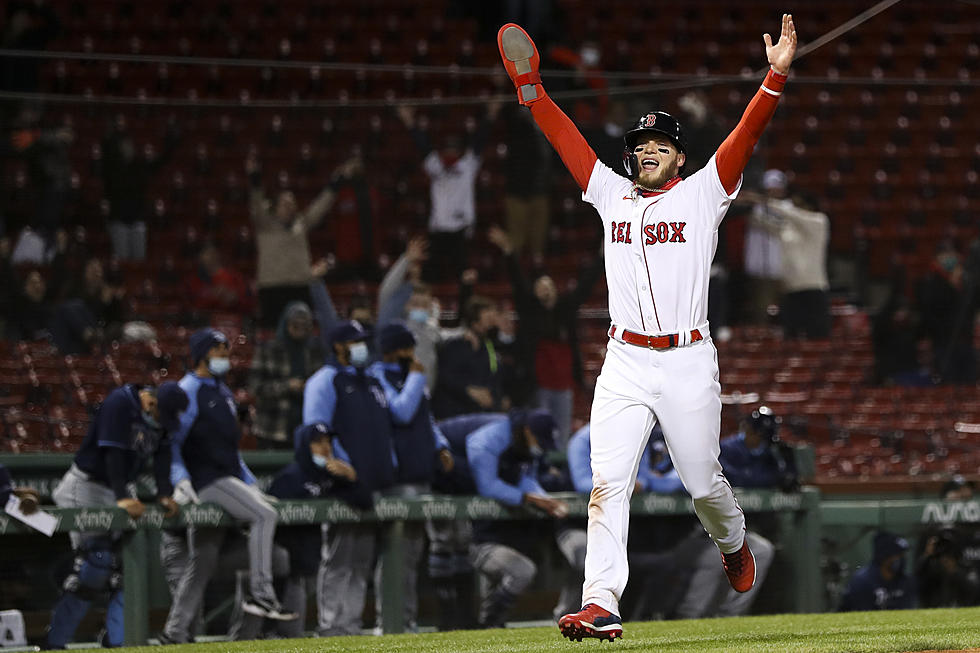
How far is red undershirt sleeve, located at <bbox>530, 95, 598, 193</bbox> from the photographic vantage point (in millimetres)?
5492

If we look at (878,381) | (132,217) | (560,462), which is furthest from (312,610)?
(878,381)

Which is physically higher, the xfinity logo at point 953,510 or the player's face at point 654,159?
the player's face at point 654,159

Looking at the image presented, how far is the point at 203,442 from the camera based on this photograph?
7840mm

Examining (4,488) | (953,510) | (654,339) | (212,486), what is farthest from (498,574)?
(654,339)

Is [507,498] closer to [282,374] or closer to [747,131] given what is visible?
[282,374]

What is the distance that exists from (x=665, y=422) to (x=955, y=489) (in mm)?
5140

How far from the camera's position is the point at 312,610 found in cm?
796

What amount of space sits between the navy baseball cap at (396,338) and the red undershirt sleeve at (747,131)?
3833 millimetres

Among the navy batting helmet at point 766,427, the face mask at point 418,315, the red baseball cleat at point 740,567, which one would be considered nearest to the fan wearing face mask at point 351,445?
the face mask at point 418,315

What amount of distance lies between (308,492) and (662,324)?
11.5 feet

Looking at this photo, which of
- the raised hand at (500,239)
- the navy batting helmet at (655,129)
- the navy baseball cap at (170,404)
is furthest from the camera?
the raised hand at (500,239)

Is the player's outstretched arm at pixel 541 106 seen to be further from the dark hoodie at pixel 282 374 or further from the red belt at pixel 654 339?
the dark hoodie at pixel 282 374

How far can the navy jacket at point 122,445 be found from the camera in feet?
25.2

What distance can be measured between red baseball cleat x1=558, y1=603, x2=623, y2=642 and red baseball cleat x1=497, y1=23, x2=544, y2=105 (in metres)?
2.00
